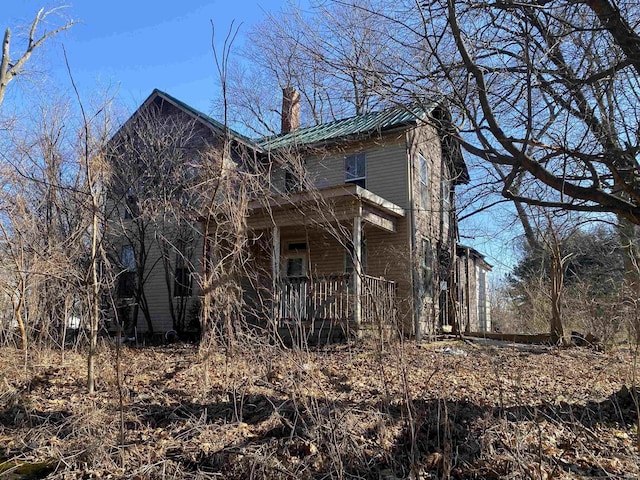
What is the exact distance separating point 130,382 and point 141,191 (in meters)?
8.93

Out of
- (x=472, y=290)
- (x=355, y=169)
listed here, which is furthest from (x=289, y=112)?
(x=472, y=290)

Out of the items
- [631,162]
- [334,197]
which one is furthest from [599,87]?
[334,197]

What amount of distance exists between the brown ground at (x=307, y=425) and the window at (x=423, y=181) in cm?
877

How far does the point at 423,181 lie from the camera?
49.3 feet

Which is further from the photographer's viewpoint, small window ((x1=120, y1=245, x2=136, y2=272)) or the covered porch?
small window ((x1=120, y1=245, x2=136, y2=272))

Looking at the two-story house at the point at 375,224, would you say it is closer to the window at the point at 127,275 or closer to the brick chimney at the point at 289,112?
the brick chimney at the point at 289,112

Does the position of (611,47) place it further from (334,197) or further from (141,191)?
(141,191)

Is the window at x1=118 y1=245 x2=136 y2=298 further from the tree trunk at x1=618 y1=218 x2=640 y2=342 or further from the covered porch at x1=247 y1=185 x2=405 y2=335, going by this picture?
the tree trunk at x1=618 y1=218 x2=640 y2=342

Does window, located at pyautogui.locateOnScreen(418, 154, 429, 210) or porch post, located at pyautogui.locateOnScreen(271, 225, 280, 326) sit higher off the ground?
window, located at pyautogui.locateOnScreen(418, 154, 429, 210)

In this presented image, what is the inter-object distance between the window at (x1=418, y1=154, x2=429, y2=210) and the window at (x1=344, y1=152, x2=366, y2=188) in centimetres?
171

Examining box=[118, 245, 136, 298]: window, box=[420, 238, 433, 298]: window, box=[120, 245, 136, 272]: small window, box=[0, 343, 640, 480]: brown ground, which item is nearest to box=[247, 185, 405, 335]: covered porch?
box=[420, 238, 433, 298]: window

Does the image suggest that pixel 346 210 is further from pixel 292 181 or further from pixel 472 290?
pixel 472 290

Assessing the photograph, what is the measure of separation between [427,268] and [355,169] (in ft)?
11.4

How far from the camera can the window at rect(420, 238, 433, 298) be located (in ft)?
46.5
